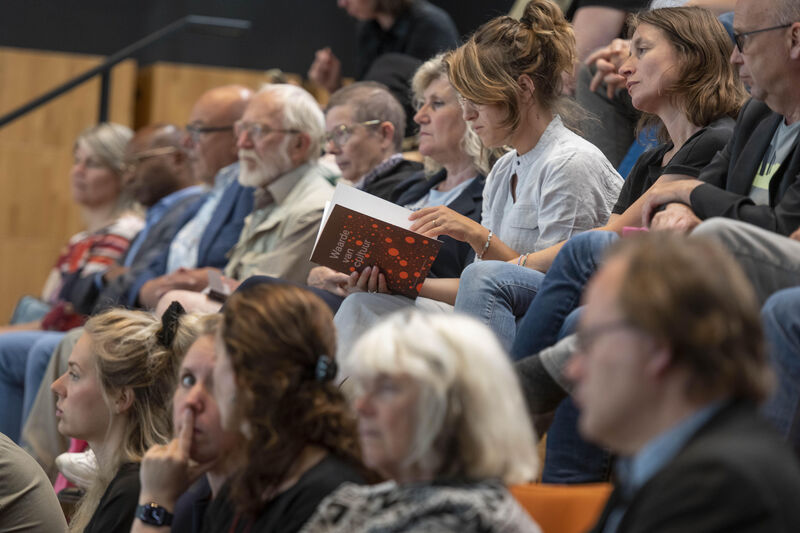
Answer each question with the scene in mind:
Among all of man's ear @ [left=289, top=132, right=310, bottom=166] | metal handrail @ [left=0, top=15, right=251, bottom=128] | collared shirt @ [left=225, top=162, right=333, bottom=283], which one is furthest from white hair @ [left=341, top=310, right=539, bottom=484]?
metal handrail @ [left=0, top=15, right=251, bottom=128]

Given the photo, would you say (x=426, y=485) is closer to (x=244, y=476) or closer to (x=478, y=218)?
(x=244, y=476)

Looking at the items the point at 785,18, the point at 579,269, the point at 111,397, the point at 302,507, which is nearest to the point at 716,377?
the point at 302,507

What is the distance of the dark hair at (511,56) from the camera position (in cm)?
291

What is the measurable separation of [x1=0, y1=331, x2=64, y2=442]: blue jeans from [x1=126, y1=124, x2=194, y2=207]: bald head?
110 centimetres

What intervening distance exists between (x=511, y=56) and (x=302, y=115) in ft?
4.71

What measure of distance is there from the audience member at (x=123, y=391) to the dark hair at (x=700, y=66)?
1298 mm

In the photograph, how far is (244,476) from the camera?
173cm

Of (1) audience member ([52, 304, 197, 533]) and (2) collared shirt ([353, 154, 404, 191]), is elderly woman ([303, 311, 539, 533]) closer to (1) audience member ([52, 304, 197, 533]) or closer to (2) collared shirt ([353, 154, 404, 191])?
(1) audience member ([52, 304, 197, 533])

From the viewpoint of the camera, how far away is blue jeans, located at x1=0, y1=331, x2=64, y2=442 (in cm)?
398

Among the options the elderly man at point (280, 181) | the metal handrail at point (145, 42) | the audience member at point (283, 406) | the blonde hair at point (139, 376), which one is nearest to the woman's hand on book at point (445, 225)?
the blonde hair at point (139, 376)

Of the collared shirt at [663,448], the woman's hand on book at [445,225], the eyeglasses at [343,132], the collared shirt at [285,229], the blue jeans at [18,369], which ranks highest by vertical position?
the collared shirt at [663,448]

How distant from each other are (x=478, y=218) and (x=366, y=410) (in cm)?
189

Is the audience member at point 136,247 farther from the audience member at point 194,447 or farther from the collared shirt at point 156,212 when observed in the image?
the audience member at point 194,447

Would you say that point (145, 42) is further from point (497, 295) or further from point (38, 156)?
point (497, 295)
